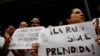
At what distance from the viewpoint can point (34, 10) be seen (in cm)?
1098

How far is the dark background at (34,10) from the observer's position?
1024cm

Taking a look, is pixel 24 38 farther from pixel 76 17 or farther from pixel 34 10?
pixel 34 10

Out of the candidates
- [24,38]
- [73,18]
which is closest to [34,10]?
[24,38]

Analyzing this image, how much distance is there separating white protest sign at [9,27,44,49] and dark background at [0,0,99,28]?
4974 millimetres

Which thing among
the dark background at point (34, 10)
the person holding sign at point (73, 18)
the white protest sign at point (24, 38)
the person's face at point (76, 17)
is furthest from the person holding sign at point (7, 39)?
the dark background at point (34, 10)

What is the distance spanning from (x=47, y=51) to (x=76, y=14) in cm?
62

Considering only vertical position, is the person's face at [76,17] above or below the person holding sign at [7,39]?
above

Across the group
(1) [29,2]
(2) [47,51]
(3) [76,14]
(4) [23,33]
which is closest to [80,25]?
(3) [76,14]

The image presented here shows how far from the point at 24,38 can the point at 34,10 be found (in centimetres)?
631

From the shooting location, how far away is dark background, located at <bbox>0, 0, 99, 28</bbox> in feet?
33.6

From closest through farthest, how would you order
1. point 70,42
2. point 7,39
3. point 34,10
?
1. point 70,42
2. point 7,39
3. point 34,10

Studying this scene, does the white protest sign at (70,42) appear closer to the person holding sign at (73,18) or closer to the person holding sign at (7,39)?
the person holding sign at (73,18)

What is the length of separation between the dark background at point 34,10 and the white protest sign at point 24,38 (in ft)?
16.3

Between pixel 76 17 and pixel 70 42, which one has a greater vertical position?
pixel 76 17
